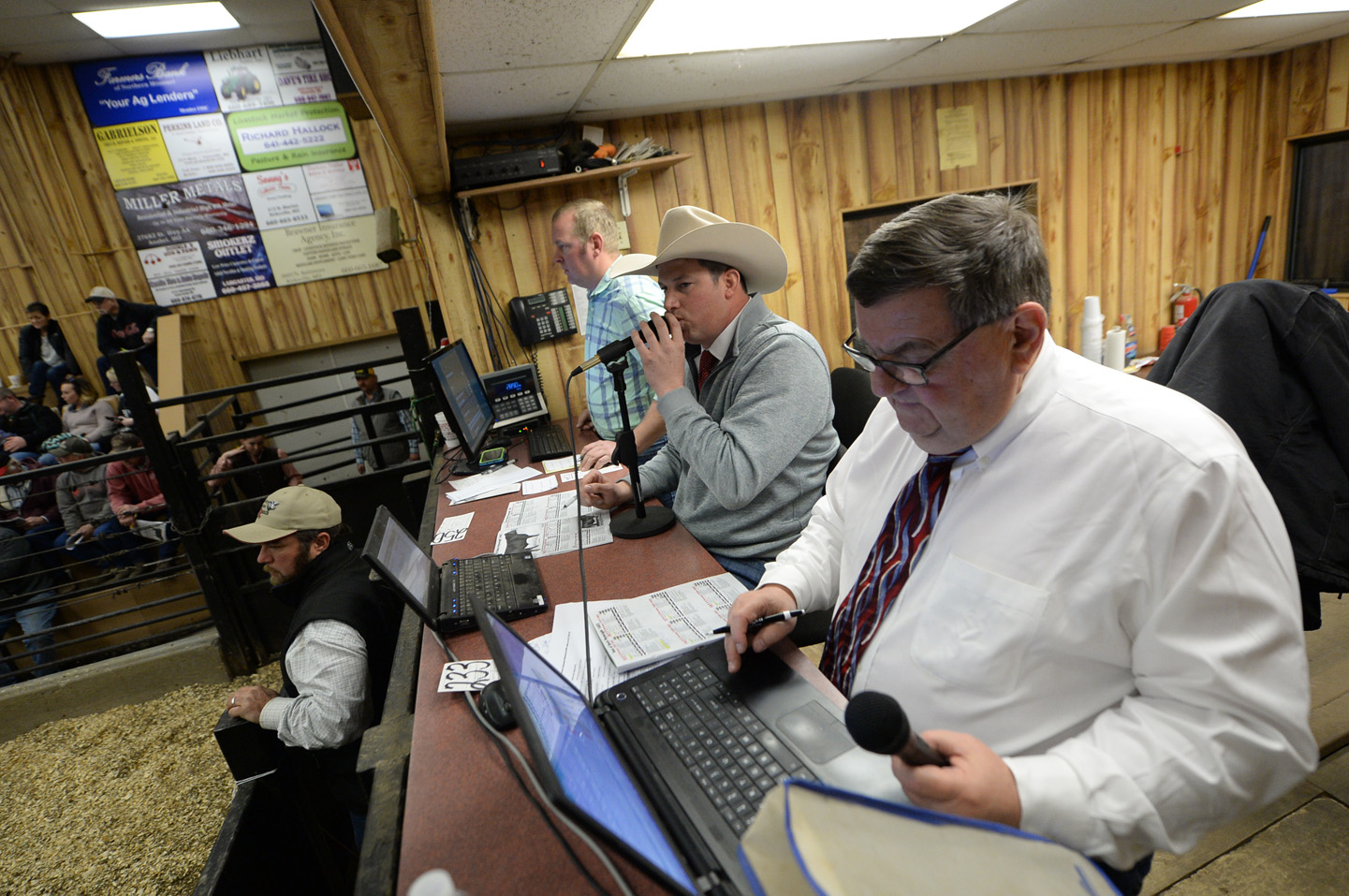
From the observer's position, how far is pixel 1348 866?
1353mm

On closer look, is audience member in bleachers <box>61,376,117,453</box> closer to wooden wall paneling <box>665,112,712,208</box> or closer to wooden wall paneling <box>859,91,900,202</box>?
wooden wall paneling <box>665,112,712,208</box>

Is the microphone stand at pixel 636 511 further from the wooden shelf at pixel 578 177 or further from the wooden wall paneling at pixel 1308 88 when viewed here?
the wooden wall paneling at pixel 1308 88

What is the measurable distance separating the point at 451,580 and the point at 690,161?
2.61 metres

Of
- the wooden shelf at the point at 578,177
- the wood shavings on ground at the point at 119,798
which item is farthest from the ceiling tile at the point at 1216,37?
the wood shavings on ground at the point at 119,798

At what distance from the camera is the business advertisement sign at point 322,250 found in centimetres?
462

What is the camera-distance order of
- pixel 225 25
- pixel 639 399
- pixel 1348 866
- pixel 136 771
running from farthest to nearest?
pixel 225 25
pixel 136 771
pixel 639 399
pixel 1348 866

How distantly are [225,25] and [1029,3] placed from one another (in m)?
4.59

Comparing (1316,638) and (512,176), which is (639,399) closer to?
(512,176)

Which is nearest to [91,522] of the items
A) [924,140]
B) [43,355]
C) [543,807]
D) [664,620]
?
[43,355]

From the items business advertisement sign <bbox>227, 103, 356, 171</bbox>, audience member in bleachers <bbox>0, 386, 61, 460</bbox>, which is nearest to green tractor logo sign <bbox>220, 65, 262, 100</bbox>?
business advertisement sign <bbox>227, 103, 356, 171</bbox>

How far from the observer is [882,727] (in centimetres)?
52

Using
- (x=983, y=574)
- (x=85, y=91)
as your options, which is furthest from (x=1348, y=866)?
(x=85, y=91)

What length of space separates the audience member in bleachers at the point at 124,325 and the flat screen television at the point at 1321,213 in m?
7.58

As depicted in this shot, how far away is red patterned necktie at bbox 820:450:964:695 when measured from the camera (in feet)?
3.04
